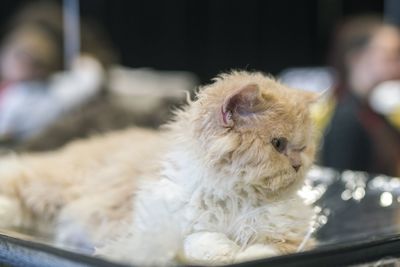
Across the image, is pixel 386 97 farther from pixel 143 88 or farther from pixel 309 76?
pixel 309 76

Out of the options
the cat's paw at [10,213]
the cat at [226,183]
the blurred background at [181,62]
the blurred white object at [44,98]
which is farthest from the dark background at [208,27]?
the cat at [226,183]

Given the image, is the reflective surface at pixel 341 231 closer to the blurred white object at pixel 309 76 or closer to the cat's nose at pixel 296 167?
the cat's nose at pixel 296 167

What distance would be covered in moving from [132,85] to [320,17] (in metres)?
1.70

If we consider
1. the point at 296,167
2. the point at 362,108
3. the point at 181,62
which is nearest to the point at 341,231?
the point at 296,167

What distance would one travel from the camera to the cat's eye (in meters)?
0.74

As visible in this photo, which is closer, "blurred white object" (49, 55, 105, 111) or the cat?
the cat

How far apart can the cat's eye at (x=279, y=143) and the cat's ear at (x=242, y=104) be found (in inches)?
1.4

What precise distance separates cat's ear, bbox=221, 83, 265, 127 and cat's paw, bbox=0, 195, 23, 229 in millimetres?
386

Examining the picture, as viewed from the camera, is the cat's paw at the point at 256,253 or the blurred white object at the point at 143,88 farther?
the blurred white object at the point at 143,88

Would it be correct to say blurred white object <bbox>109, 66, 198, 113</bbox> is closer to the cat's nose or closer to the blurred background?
the blurred background

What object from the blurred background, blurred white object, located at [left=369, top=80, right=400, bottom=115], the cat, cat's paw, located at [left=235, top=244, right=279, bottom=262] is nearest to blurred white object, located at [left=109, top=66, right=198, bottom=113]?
the blurred background

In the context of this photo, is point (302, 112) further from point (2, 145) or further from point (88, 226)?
point (2, 145)

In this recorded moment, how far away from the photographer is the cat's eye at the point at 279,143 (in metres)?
0.74

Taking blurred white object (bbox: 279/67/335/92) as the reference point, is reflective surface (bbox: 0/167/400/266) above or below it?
above
